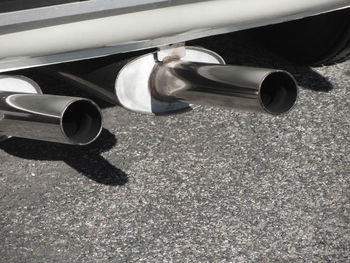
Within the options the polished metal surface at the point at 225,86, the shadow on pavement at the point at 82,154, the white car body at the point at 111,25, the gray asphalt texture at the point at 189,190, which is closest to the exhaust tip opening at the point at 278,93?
the polished metal surface at the point at 225,86

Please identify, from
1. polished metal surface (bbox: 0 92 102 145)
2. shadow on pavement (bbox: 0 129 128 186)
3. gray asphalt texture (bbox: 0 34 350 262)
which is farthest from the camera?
shadow on pavement (bbox: 0 129 128 186)

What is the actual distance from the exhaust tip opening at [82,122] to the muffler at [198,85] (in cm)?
23

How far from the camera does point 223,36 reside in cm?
374

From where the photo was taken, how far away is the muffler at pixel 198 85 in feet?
6.53

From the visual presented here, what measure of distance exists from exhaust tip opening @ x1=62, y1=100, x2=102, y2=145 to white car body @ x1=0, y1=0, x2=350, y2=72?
0.18 m

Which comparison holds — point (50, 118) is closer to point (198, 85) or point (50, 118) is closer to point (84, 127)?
point (84, 127)

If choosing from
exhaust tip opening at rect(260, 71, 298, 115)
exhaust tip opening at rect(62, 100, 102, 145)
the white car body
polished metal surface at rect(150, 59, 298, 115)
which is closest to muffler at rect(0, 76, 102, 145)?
exhaust tip opening at rect(62, 100, 102, 145)

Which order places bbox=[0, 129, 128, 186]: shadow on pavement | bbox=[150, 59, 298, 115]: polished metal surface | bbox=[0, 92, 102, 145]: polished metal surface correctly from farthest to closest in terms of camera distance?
bbox=[0, 129, 128, 186]: shadow on pavement < bbox=[150, 59, 298, 115]: polished metal surface < bbox=[0, 92, 102, 145]: polished metal surface

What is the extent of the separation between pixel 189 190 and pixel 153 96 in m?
0.39

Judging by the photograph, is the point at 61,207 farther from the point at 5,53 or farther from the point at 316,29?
the point at 316,29

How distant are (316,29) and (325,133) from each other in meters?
0.57

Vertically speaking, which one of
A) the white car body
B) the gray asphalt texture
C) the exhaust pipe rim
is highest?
the white car body

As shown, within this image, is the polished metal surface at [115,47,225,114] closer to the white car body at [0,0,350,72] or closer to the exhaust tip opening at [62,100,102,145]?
the white car body at [0,0,350,72]

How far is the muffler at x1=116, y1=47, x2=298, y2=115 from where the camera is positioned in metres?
1.99
